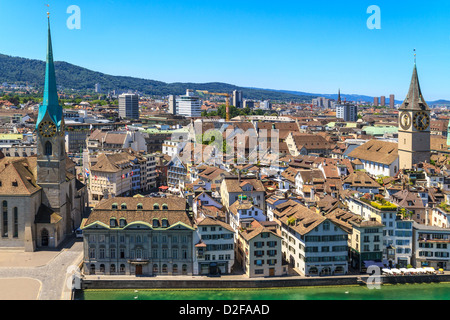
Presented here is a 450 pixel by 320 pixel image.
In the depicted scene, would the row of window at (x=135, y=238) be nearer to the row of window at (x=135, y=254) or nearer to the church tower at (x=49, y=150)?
the row of window at (x=135, y=254)

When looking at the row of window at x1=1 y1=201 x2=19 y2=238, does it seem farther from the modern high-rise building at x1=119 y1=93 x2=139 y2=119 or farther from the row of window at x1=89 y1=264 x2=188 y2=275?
the modern high-rise building at x1=119 y1=93 x2=139 y2=119

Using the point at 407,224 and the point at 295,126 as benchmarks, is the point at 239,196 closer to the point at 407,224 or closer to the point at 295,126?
the point at 407,224

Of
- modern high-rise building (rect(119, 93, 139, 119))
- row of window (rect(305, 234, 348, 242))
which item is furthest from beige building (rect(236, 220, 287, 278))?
modern high-rise building (rect(119, 93, 139, 119))

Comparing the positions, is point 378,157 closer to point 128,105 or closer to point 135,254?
point 135,254

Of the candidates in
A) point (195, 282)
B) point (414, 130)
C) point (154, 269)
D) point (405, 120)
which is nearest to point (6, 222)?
point (154, 269)

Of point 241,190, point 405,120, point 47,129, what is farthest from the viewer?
point 405,120

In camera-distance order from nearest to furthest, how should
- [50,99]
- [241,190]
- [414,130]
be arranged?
[50,99], [241,190], [414,130]

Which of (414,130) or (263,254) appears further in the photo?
(414,130)
